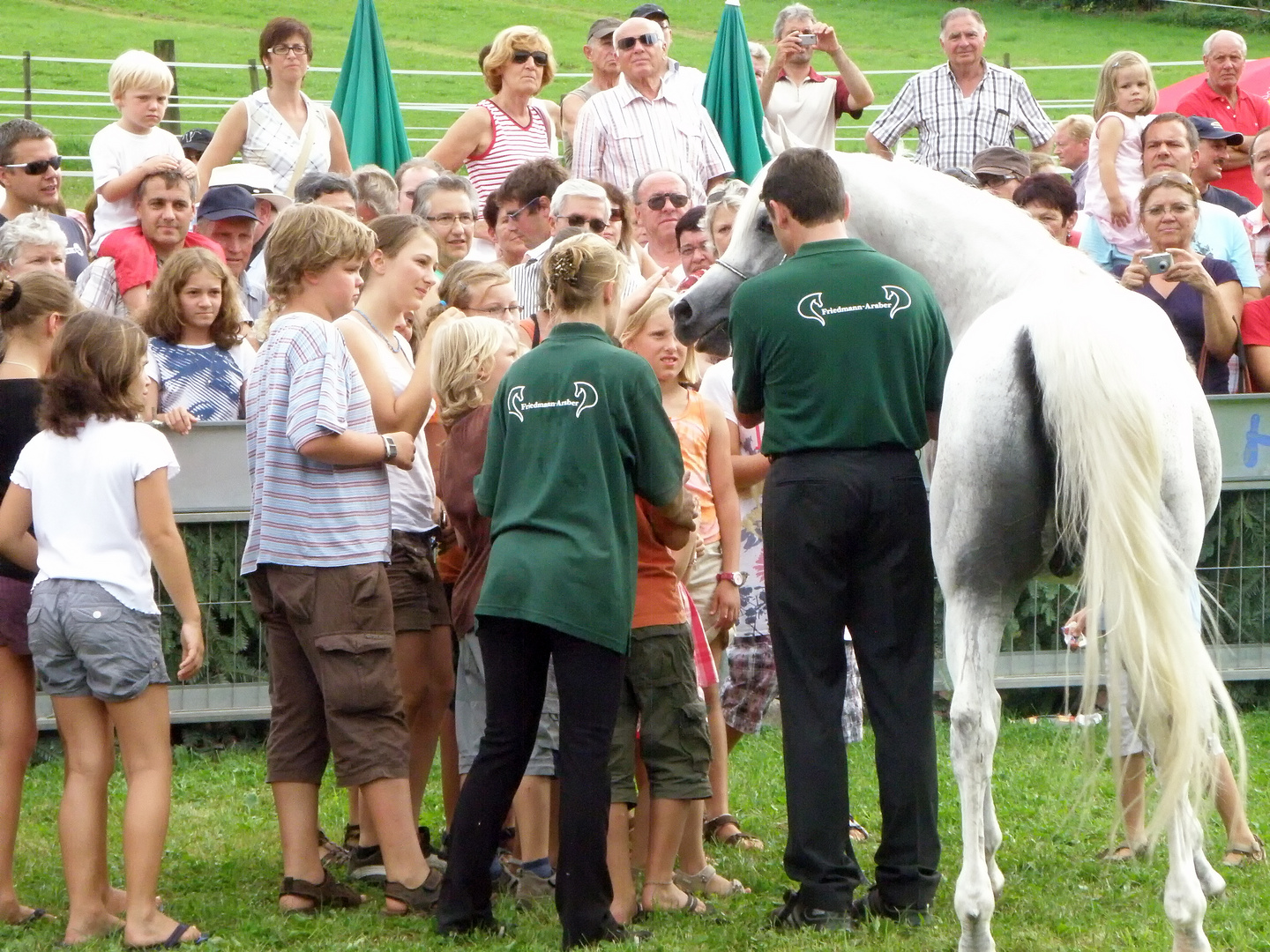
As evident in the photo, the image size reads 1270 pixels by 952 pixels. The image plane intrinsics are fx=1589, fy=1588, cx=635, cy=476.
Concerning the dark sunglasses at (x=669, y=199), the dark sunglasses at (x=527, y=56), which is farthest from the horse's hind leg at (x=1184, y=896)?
the dark sunglasses at (x=527, y=56)

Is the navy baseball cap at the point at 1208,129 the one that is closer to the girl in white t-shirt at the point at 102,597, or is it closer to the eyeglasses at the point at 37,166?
the eyeglasses at the point at 37,166

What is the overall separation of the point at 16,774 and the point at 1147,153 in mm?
6668

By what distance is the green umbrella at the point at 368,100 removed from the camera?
9.77 metres

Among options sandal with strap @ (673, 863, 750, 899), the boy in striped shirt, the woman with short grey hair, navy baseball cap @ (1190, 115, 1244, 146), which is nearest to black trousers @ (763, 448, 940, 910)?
sandal with strap @ (673, 863, 750, 899)

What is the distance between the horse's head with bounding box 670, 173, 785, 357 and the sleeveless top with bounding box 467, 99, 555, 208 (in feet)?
12.9

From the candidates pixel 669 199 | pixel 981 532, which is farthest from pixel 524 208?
pixel 981 532

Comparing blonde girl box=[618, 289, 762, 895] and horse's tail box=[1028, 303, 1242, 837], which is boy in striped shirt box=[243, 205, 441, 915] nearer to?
blonde girl box=[618, 289, 762, 895]

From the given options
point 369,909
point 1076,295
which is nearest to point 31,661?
point 369,909

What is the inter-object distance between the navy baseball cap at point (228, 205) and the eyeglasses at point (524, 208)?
125 centimetres

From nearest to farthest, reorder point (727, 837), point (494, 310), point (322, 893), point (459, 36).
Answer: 1. point (322, 893)
2. point (494, 310)
3. point (727, 837)
4. point (459, 36)

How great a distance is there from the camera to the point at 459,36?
124 ft

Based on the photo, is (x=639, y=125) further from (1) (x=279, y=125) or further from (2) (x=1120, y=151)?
(2) (x=1120, y=151)

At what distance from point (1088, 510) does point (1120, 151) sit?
20.2ft

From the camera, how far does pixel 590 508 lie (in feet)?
14.8
